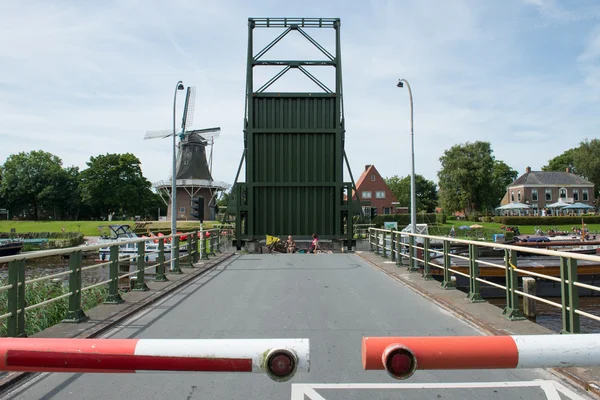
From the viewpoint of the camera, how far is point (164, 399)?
3580mm

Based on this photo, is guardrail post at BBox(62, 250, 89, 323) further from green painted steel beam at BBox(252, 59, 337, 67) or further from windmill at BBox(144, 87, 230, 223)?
windmill at BBox(144, 87, 230, 223)

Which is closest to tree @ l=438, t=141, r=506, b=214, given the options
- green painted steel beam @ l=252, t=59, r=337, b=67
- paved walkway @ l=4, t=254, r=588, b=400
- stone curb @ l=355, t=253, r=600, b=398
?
green painted steel beam @ l=252, t=59, r=337, b=67

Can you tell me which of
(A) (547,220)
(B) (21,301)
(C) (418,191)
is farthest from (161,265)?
(C) (418,191)

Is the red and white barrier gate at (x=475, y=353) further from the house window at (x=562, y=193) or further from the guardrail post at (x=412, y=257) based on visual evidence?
the house window at (x=562, y=193)

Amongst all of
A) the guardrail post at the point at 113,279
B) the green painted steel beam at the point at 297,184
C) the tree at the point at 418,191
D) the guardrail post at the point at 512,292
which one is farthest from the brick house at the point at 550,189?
the guardrail post at the point at 113,279

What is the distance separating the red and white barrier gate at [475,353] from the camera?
1.87 meters

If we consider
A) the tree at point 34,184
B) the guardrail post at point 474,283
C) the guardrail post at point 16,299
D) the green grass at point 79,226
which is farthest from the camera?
the tree at point 34,184

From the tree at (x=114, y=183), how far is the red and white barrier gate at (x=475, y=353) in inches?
2932

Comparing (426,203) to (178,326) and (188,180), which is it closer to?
(188,180)

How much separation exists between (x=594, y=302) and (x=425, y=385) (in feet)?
46.6

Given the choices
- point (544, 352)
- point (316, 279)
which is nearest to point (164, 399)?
point (544, 352)

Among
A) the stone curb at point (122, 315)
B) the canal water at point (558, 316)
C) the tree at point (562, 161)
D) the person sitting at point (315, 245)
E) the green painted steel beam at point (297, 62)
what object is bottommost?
the canal water at point (558, 316)

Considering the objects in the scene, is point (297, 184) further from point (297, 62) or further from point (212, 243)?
point (297, 62)

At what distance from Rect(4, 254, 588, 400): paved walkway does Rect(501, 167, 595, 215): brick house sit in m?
67.0
